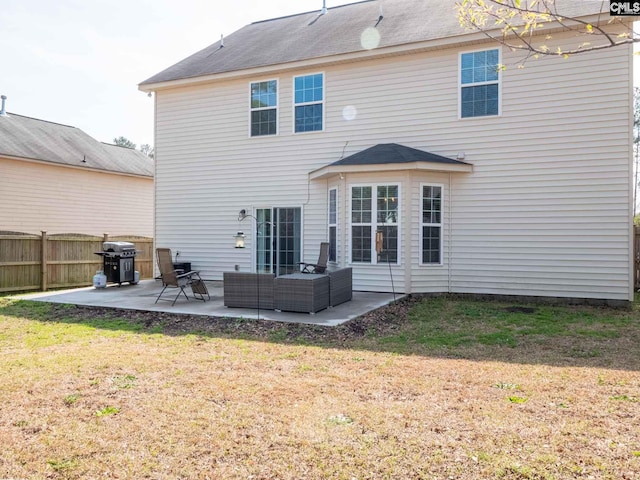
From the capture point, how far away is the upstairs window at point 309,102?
1133 centimetres

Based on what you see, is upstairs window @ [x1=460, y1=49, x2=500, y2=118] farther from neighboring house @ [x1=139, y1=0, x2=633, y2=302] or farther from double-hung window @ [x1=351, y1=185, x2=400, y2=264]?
double-hung window @ [x1=351, y1=185, x2=400, y2=264]

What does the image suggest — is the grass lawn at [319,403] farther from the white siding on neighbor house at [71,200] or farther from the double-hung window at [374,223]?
the white siding on neighbor house at [71,200]

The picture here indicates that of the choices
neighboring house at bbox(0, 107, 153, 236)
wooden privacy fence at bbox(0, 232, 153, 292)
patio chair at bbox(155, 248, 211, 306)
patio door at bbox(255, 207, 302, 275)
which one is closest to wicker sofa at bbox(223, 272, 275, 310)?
patio chair at bbox(155, 248, 211, 306)

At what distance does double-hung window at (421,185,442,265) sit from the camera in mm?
9820

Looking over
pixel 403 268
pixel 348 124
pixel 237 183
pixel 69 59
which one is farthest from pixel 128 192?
pixel 403 268

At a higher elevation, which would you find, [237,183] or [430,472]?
[237,183]

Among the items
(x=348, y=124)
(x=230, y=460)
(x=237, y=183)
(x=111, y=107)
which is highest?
(x=111, y=107)

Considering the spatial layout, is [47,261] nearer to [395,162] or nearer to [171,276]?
[171,276]

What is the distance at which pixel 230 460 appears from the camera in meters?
2.86

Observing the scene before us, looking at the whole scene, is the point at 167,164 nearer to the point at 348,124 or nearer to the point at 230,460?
the point at 348,124

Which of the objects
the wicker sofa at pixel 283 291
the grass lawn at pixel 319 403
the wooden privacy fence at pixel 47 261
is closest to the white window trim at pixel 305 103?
the wicker sofa at pixel 283 291

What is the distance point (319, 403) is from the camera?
3.84 meters

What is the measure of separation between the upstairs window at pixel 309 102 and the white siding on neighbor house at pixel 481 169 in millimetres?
174

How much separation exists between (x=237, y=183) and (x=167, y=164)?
7.82ft
